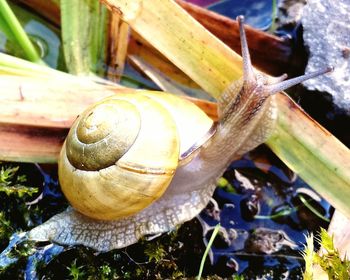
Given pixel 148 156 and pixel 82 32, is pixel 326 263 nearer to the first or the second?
pixel 148 156

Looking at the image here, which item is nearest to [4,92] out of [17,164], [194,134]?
[17,164]

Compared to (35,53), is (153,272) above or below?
below

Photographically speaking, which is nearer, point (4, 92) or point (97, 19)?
point (4, 92)

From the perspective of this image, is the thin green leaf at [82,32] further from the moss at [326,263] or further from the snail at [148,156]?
the moss at [326,263]

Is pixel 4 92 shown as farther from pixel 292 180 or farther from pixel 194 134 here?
pixel 292 180

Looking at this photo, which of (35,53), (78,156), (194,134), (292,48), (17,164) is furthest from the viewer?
(292,48)

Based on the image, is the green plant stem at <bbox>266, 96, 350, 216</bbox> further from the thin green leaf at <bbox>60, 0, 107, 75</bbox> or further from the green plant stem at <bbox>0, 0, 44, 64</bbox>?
the green plant stem at <bbox>0, 0, 44, 64</bbox>
